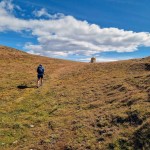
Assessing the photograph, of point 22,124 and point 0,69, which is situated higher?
point 0,69

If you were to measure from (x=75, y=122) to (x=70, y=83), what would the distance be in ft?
60.8

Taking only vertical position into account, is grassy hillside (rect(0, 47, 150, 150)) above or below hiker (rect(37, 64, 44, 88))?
below

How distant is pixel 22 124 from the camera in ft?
70.1

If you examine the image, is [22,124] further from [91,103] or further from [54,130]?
[91,103]

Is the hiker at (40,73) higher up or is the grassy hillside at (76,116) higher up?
the hiker at (40,73)

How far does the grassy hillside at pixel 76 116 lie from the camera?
55.3 feet

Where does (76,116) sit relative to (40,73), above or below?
below

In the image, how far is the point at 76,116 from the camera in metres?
22.2

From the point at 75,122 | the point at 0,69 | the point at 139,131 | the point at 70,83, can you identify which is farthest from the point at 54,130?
the point at 0,69

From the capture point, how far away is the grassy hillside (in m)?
16.9

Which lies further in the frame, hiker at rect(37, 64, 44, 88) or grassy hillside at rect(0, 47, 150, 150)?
hiker at rect(37, 64, 44, 88)

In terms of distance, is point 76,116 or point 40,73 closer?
point 76,116

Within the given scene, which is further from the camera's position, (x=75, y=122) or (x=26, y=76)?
(x=26, y=76)

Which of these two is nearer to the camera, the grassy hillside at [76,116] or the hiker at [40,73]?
the grassy hillside at [76,116]
